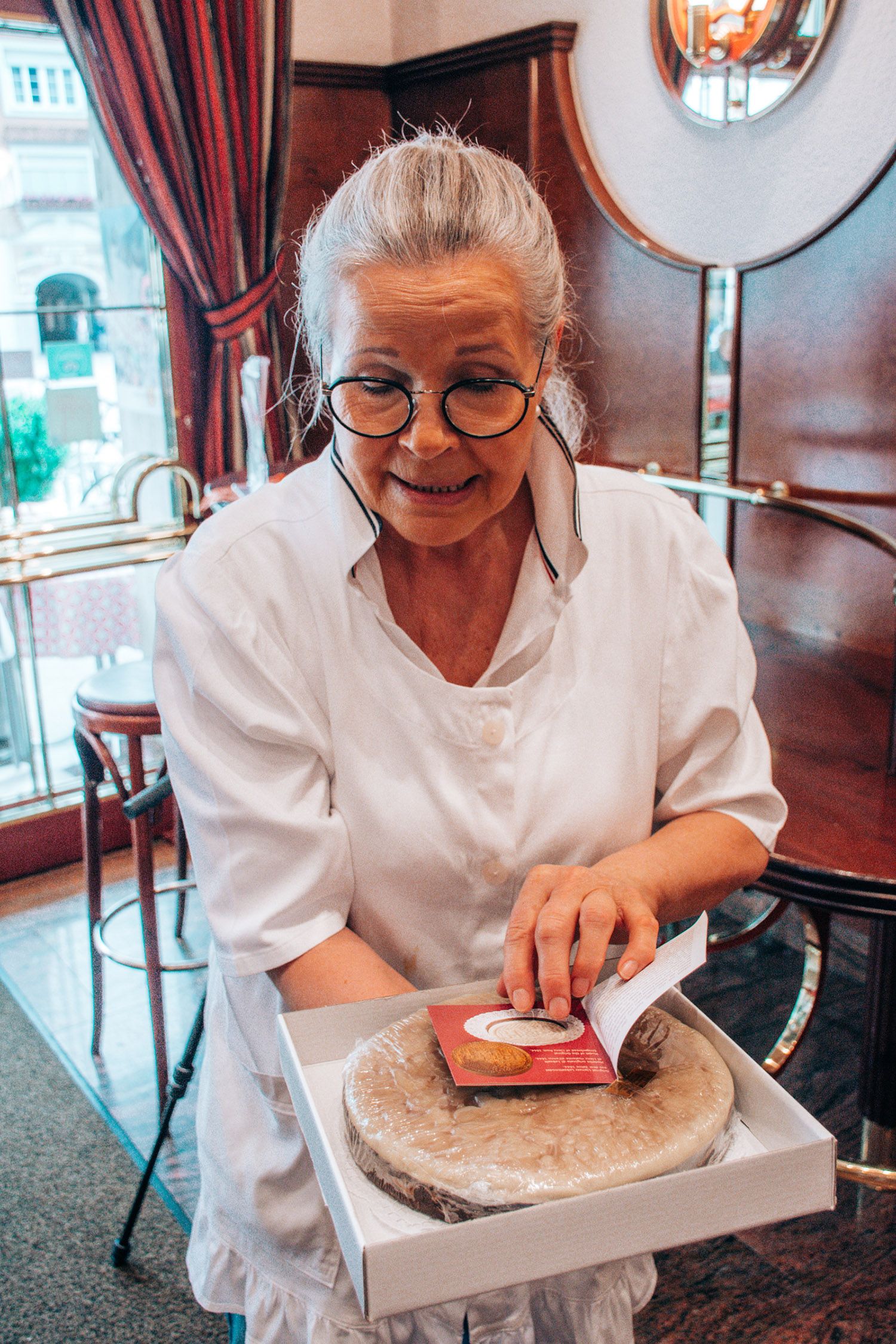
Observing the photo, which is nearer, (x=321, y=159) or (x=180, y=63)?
(x=180, y=63)

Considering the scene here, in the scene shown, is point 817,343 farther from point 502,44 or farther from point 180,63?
point 180,63

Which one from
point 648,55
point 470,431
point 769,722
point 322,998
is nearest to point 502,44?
point 648,55

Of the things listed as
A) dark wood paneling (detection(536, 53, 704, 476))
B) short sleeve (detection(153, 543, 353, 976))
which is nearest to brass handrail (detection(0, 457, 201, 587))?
dark wood paneling (detection(536, 53, 704, 476))

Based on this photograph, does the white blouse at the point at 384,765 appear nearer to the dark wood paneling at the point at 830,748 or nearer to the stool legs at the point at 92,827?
the dark wood paneling at the point at 830,748

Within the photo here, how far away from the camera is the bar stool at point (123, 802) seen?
8.19ft

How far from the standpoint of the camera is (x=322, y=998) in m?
1.03

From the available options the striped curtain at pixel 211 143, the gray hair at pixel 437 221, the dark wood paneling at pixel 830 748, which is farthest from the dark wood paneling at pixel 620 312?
the gray hair at pixel 437 221

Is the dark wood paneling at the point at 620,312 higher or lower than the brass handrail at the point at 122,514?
higher

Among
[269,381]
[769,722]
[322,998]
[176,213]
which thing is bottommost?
[769,722]

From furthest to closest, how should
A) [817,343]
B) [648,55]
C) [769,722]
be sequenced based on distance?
[648,55]
[817,343]
[769,722]

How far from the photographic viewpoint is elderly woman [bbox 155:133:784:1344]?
100cm

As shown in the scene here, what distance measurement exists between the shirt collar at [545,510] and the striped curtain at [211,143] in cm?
279

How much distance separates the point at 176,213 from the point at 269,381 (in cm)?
58

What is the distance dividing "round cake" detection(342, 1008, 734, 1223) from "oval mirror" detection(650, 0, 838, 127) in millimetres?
2507
